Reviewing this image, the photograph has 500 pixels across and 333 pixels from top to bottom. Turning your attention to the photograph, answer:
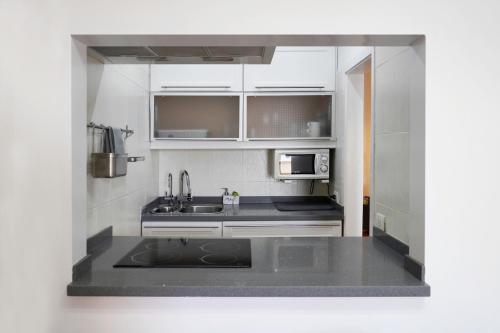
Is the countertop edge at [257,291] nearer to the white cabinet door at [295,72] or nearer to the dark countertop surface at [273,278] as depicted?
the dark countertop surface at [273,278]

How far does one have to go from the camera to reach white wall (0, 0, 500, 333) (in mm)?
1367

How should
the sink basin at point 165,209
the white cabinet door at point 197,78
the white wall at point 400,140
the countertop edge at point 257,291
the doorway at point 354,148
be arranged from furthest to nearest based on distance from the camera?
the sink basin at point 165,209 < the white cabinet door at point 197,78 < the doorway at point 354,148 < the white wall at point 400,140 < the countertop edge at point 257,291

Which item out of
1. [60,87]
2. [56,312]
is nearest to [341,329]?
[56,312]

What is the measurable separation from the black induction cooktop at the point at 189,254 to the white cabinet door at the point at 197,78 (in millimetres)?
1550

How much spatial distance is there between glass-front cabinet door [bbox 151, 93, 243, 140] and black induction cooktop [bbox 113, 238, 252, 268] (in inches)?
53.0

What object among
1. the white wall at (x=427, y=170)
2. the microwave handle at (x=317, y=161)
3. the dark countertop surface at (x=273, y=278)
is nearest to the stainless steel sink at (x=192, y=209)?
the microwave handle at (x=317, y=161)

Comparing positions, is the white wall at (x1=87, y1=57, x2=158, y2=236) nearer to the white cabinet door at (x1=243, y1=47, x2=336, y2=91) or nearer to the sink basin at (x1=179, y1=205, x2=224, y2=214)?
the sink basin at (x1=179, y1=205, x2=224, y2=214)

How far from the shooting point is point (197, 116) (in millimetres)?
3242

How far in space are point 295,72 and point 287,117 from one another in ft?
1.31

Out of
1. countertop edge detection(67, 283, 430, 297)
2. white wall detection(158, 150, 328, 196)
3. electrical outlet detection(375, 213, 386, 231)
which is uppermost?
white wall detection(158, 150, 328, 196)

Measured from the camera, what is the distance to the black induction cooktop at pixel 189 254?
5.29 feet

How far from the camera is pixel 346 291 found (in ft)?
4.45

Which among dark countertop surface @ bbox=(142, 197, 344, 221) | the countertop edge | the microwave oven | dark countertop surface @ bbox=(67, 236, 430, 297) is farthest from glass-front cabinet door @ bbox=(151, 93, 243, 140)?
the countertop edge

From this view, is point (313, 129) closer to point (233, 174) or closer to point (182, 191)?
point (233, 174)
